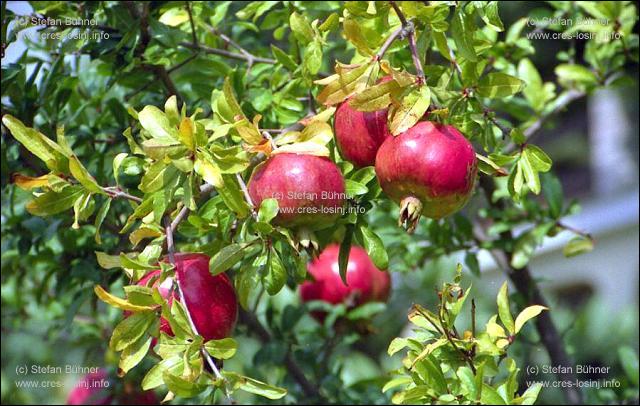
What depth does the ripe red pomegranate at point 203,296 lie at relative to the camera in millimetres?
1276

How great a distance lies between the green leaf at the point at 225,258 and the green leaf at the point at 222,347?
9 cm

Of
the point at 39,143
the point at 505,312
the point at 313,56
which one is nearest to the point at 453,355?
the point at 505,312

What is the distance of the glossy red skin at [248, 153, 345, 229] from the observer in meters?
1.24

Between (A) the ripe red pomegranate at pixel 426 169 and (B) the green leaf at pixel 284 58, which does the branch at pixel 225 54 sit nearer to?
(B) the green leaf at pixel 284 58

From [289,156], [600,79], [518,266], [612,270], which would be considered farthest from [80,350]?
[612,270]

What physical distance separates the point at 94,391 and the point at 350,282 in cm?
63

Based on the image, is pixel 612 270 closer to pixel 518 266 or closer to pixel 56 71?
pixel 518 266

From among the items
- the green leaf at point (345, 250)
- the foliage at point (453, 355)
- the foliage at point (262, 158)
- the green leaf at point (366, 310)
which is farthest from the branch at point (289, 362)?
the foliage at point (453, 355)

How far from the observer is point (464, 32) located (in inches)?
53.5

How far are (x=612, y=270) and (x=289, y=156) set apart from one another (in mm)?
7669

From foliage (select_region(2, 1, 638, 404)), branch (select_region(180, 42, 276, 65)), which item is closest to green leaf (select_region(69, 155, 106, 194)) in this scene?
foliage (select_region(2, 1, 638, 404))

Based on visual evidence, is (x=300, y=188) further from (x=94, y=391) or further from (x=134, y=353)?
(x=94, y=391)

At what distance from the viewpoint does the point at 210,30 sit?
77.3 inches

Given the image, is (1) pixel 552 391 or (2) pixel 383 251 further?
(1) pixel 552 391
